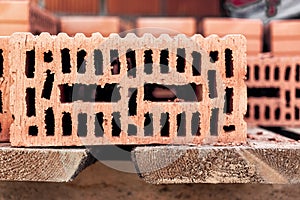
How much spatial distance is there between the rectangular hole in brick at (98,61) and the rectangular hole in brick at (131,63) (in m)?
0.05

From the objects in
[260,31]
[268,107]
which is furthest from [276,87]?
[260,31]

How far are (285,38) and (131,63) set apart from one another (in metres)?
0.79

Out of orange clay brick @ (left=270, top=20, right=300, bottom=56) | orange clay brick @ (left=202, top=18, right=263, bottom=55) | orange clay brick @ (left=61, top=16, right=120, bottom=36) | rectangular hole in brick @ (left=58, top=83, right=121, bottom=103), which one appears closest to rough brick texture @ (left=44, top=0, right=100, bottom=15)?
orange clay brick @ (left=61, top=16, right=120, bottom=36)

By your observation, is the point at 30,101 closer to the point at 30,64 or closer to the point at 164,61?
the point at 30,64

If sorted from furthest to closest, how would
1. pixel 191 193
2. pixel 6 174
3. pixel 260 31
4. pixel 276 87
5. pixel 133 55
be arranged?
pixel 260 31 < pixel 276 87 < pixel 191 193 < pixel 133 55 < pixel 6 174

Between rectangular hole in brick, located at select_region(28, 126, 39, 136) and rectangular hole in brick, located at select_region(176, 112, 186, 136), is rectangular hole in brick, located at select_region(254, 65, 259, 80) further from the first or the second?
rectangular hole in brick, located at select_region(28, 126, 39, 136)

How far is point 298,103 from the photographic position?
1.34 meters

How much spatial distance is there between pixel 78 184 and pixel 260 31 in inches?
31.4

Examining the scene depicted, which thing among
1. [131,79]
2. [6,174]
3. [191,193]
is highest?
[131,79]

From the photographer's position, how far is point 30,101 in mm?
978

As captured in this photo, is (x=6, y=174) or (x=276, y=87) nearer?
(x=6, y=174)

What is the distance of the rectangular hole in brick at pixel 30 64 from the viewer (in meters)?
0.97

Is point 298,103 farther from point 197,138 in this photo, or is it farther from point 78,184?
point 78,184

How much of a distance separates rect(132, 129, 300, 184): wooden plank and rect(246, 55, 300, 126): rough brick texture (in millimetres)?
497
